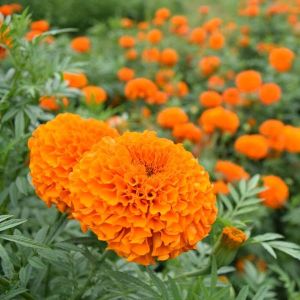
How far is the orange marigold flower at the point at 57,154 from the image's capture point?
925mm

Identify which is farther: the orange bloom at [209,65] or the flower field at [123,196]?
the orange bloom at [209,65]

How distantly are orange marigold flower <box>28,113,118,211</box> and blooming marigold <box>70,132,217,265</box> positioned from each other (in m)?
0.08

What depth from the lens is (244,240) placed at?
3.28 ft

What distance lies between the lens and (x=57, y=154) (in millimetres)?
948

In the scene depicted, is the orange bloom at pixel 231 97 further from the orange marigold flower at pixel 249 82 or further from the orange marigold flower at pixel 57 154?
the orange marigold flower at pixel 57 154

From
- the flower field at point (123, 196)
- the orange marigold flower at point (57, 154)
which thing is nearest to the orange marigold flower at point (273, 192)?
the flower field at point (123, 196)

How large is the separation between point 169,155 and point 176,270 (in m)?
0.51

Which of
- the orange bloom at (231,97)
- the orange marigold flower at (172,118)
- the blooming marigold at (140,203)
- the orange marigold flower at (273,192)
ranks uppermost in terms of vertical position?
the blooming marigold at (140,203)

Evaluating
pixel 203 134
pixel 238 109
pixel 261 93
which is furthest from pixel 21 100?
pixel 238 109

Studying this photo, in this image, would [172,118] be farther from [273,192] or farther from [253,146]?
[273,192]

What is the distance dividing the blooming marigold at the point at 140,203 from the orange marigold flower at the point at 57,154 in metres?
0.08

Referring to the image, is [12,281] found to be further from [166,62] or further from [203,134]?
[166,62]

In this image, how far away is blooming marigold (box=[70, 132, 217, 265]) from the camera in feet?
2.68

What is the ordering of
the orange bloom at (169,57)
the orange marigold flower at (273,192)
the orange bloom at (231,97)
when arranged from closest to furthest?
the orange marigold flower at (273,192) → the orange bloom at (231,97) → the orange bloom at (169,57)
